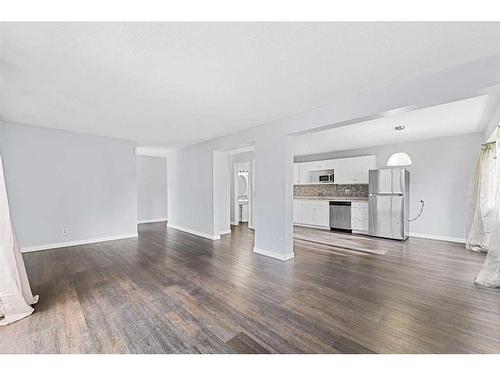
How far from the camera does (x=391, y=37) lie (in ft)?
5.76

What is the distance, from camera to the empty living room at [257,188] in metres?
1.64

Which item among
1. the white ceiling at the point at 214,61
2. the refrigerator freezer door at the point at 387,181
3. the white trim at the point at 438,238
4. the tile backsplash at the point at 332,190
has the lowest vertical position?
the white trim at the point at 438,238

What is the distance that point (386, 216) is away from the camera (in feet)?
17.9

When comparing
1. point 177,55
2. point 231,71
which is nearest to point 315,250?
point 231,71

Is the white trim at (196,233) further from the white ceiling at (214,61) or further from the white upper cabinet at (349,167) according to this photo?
the white upper cabinet at (349,167)

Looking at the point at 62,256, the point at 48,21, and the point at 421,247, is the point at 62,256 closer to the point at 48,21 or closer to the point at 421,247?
the point at 48,21

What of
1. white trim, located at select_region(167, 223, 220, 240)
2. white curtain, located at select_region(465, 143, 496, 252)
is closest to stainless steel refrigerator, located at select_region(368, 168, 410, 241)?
white curtain, located at select_region(465, 143, 496, 252)

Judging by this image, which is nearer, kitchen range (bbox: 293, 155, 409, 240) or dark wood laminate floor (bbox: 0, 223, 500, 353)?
dark wood laminate floor (bbox: 0, 223, 500, 353)

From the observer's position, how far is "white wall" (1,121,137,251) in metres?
4.19

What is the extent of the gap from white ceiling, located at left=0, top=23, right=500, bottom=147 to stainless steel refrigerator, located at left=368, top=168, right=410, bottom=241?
137 inches

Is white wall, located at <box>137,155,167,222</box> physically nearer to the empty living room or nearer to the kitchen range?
the empty living room

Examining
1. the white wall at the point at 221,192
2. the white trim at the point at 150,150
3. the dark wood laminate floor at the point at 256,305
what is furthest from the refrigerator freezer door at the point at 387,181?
the white trim at the point at 150,150

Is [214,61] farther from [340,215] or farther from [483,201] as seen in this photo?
[340,215]
